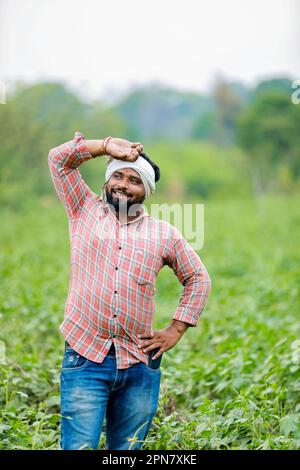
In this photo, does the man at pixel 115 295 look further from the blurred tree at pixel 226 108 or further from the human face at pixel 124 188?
the blurred tree at pixel 226 108

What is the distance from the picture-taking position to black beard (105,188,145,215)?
3.07 metres

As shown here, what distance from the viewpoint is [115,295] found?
3.00 m

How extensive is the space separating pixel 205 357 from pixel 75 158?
9.03ft

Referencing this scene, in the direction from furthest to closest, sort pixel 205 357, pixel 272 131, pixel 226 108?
pixel 226 108, pixel 272 131, pixel 205 357

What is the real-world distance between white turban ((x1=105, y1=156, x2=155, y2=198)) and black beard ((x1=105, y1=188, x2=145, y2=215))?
0.06 m

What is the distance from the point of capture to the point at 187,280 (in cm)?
316

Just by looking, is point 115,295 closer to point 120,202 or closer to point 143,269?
point 143,269

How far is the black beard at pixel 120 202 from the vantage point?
3.07 m

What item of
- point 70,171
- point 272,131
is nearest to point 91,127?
point 272,131

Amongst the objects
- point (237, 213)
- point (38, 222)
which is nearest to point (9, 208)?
point (38, 222)

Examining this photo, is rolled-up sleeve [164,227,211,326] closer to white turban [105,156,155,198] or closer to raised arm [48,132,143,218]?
white turban [105,156,155,198]

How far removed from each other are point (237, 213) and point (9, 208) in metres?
7.53

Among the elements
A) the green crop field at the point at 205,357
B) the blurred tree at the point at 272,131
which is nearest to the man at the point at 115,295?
the green crop field at the point at 205,357

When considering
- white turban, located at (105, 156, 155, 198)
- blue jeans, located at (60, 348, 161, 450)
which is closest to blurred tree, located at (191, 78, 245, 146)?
white turban, located at (105, 156, 155, 198)
